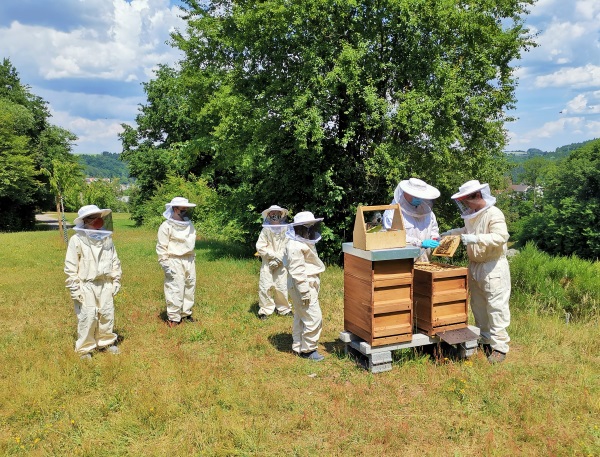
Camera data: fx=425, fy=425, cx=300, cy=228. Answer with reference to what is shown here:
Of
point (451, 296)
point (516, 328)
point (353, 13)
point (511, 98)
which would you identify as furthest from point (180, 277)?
point (511, 98)

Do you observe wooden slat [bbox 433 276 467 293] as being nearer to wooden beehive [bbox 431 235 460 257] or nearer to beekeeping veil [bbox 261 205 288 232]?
wooden beehive [bbox 431 235 460 257]

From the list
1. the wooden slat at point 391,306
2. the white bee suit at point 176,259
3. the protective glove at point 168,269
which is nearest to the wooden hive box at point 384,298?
the wooden slat at point 391,306

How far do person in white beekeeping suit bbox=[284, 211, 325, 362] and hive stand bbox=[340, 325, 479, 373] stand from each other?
0.50 meters

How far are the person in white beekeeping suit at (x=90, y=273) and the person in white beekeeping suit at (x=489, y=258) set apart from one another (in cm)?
493

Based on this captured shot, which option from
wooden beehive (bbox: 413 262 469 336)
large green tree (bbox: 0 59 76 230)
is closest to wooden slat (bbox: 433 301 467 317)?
wooden beehive (bbox: 413 262 469 336)

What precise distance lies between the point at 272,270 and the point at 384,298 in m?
3.32

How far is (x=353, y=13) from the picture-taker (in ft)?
42.1

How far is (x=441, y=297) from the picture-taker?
215 inches

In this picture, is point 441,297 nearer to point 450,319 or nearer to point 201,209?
point 450,319

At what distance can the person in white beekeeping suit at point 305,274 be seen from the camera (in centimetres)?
579

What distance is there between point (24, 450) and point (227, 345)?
121 inches

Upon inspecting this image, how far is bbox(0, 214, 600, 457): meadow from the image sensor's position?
4082mm

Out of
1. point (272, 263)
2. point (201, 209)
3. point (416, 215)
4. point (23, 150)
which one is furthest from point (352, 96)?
point (23, 150)

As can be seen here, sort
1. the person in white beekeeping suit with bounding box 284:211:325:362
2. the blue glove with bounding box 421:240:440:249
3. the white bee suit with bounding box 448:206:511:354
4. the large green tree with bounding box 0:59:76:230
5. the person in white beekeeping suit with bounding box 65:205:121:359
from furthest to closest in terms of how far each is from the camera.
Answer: the large green tree with bounding box 0:59:76:230 → the person in white beekeeping suit with bounding box 65:205:121:359 → the person in white beekeeping suit with bounding box 284:211:325:362 → the blue glove with bounding box 421:240:440:249 → the white bee suit with bounding box 448:206:511:354
